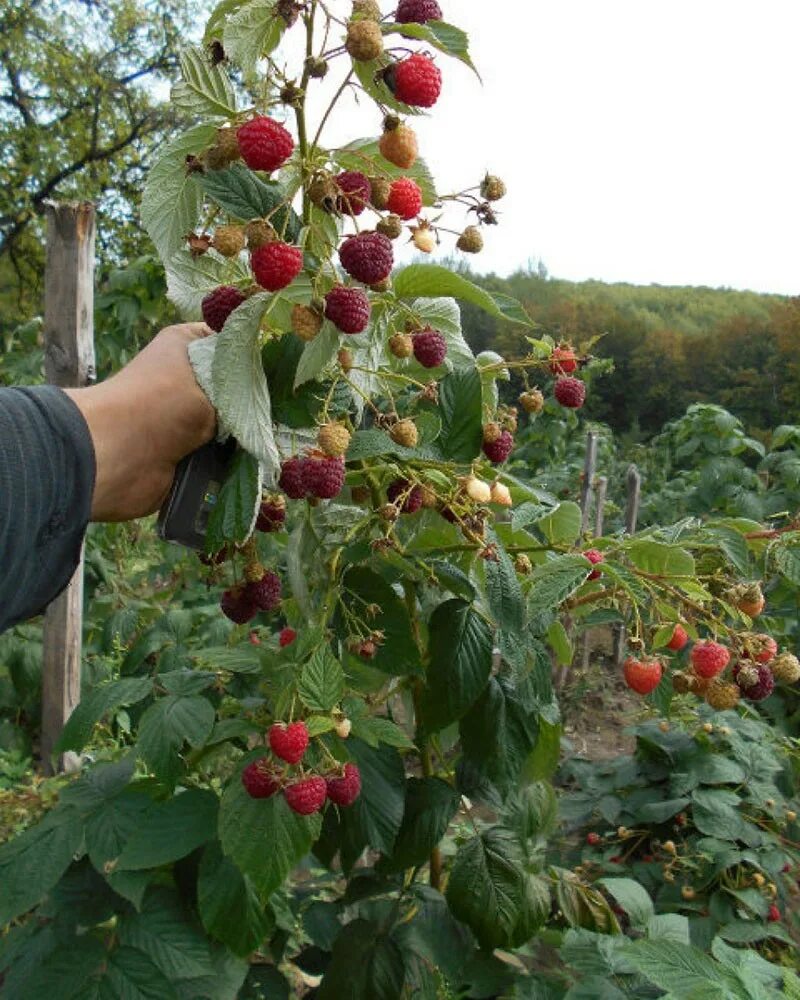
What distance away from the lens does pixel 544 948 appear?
5.60ft

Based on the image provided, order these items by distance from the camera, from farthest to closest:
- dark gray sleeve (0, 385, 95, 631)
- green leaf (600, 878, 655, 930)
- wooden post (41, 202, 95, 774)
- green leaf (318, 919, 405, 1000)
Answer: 1. wooden post (41, 202, 95, 774)
2. green leaf (600, 878, 655, 930)
3. green leaf (318, 919, 405, 1000)
4. dark gray sleeve (0, 385, 95, 631)

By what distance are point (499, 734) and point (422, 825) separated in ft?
0.52

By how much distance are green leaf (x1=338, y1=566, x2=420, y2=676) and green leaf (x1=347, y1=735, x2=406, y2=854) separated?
0.12 meters

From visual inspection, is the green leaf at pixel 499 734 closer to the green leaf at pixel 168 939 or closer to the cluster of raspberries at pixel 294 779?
the cluster of raspberries at pixel 294 779

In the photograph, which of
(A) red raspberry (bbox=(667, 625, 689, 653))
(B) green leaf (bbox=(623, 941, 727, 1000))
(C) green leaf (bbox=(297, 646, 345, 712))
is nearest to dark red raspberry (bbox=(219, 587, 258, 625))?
(C) green leaf (bbox=(297, 646, 345, 712))

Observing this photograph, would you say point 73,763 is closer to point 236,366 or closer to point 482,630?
point 482,630

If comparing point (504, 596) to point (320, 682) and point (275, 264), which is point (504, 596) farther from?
point (275, 264)

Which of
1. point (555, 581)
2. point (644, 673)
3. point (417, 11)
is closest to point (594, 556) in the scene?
point (555, 581)

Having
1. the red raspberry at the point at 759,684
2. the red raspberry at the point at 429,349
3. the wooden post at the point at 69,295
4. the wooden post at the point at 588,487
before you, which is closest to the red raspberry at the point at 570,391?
the red raspberry at the point at 429,349

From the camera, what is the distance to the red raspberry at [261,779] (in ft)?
2.81

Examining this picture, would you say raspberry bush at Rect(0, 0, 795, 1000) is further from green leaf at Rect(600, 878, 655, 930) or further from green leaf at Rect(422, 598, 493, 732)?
→ green leaf at Rect(600, 878, 655, 930)

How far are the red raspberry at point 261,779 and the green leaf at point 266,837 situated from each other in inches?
1.2

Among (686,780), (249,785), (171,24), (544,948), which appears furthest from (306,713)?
(171,24)

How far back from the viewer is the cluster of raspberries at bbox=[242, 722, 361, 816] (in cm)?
82
